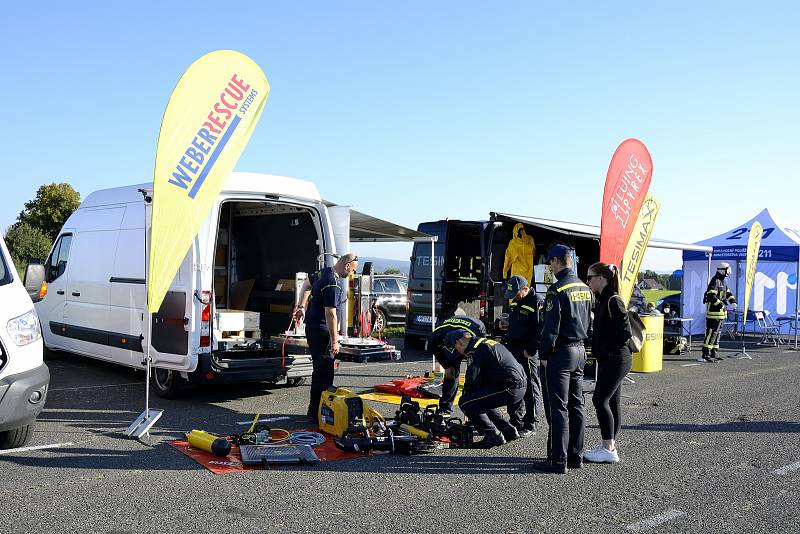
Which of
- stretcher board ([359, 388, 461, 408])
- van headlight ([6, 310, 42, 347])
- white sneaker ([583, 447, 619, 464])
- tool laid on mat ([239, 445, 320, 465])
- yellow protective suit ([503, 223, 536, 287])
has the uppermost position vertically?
yellow protective suit ([503, 223, 536, 287])

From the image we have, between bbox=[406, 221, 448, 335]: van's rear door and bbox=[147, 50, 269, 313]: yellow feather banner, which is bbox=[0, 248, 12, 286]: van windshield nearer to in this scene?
bbox=[147, 50, 269, 313]: yellow feather banner

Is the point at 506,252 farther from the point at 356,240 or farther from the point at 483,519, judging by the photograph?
the point at 483,519

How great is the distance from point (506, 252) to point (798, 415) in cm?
571

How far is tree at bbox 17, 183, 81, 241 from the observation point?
101 feet

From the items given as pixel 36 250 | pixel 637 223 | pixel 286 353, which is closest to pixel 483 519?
pixel 286 353

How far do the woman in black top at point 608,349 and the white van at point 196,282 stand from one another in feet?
11.1

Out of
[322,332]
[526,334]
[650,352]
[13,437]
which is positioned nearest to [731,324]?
[650,352]

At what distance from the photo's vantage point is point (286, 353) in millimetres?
7582

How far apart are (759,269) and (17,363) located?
60.2ft

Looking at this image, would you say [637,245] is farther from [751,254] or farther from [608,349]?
[751,254]

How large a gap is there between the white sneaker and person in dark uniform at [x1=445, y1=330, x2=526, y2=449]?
2.50ft

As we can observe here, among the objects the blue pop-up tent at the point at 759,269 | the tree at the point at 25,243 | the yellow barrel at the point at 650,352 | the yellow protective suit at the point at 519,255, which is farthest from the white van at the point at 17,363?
the tree at the point at 25,243

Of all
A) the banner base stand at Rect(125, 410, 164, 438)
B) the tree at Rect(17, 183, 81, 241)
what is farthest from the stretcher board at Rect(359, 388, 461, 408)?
the tree at Rect(17, 183, 81, 241)

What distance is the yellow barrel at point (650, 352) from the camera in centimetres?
1118
